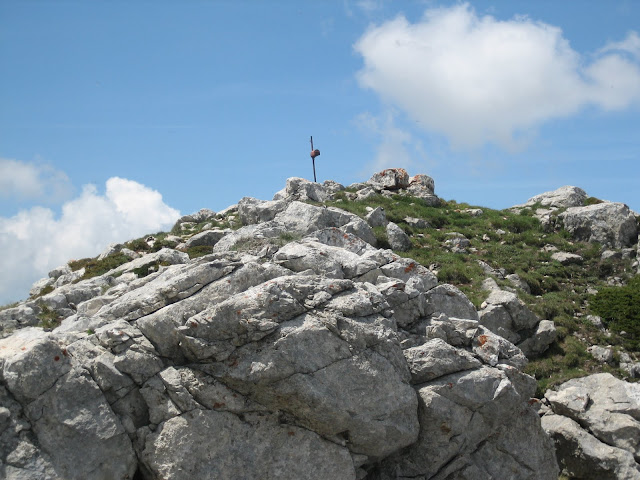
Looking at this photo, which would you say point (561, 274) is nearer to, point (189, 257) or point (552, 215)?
point (552, 215)

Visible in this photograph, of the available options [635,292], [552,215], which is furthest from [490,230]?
[635,292]

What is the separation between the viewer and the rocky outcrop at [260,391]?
13820 millimetres

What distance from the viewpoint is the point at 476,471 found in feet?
55.0

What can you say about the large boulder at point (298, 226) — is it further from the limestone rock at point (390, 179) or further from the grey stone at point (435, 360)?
the limestone rock at point (390, 179)

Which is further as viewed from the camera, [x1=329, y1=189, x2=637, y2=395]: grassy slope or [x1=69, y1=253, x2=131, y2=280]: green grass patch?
[x1=69, y1=253, x2=131, y2=280]: green grass patch

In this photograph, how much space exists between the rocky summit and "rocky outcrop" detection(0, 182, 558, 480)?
38 millimetres

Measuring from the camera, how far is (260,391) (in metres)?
15.0

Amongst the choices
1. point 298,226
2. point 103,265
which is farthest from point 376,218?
point 103,265

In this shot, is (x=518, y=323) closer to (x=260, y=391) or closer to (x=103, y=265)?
(x=260, y=391)

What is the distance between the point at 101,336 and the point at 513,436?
12046 mm

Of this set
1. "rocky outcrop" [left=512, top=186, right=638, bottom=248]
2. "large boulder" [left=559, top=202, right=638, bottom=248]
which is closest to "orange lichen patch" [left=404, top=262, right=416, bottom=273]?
"rocky outcrop" [left=512, top=186, right=638, bottom=248]

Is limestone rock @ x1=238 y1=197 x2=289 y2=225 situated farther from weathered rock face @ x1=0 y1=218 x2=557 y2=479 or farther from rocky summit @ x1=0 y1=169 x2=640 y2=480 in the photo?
weathered rock face @ x1=0 y1=218 x2=557 y2=479

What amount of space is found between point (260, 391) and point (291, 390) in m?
0.82

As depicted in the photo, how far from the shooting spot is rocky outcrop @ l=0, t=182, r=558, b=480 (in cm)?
1382
